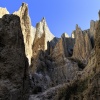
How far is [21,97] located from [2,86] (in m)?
1.83

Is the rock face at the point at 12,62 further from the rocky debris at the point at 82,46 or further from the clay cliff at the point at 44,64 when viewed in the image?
the rocky debris at the point at 82,46

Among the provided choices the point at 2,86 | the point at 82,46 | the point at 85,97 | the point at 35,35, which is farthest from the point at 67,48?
the point at 2,86

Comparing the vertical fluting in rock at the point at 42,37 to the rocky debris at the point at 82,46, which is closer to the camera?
the rocky debris at the point at 82,46

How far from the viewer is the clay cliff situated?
71.2 ft

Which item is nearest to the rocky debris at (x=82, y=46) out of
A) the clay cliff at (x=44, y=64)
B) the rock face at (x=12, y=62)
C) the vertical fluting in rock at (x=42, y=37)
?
the clay cliff at (x=44, y=64)

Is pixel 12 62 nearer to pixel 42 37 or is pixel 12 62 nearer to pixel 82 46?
pixel 82 46

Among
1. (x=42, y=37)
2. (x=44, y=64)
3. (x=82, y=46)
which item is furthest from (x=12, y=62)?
(x=42, y=37)

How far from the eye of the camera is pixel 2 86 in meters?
19.9

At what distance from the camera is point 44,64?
7281 cm

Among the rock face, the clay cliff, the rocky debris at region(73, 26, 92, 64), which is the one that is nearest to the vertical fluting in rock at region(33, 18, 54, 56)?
the clay cliff

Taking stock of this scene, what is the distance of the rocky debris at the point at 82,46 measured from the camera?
88.4 meters

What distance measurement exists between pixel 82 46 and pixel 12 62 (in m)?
70.5

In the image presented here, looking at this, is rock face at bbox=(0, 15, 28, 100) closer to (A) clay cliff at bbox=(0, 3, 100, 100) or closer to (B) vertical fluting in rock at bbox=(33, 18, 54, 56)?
(A) clay cliff at bbox=(0, 3, 100, 100)

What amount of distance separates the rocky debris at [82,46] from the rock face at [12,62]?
2494 inches
